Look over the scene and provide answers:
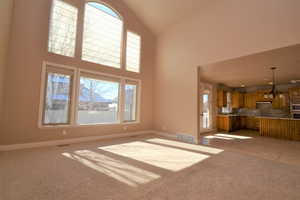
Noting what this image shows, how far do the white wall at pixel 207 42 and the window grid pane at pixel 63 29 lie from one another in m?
3.42

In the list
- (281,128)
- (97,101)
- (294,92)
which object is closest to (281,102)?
(294,92)

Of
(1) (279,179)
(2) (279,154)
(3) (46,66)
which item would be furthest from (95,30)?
(2) (279,154)

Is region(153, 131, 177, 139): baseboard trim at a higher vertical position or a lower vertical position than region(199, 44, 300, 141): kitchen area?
lower

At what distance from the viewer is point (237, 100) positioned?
27.1 ft

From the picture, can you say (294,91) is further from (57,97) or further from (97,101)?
(57,97)

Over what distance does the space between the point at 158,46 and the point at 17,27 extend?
15.5 ft

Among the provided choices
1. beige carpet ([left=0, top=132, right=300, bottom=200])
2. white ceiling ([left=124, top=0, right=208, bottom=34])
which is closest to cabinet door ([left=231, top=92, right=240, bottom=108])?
beige carpet ([left=0, top=132, right=300, bottom=200])

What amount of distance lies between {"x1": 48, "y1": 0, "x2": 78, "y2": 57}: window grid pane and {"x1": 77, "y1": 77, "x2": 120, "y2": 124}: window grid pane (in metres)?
0.99

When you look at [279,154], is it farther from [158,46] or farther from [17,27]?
[17,27]

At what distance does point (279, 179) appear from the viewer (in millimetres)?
2275

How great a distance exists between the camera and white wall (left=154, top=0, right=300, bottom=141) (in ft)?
10.8

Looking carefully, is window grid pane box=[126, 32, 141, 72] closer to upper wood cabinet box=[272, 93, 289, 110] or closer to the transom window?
the transom window

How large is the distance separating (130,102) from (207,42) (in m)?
3.53

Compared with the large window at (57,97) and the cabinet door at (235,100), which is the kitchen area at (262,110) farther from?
the large window at (57,97)
